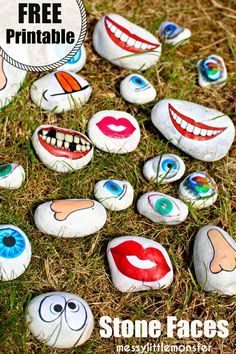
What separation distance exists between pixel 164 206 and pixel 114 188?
0.14 meters

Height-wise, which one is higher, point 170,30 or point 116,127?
point 170,30

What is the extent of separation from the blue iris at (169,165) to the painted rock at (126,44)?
1.18ft

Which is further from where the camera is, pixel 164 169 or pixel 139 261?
pixel 164 169

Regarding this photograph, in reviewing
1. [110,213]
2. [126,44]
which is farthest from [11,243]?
[126,44]

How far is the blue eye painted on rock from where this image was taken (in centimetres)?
212

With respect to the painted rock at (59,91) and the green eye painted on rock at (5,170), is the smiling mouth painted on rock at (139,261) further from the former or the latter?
the painted rock at (59,91)

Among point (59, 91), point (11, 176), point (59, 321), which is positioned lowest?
point (59, 321)

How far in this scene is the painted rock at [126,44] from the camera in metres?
2.00

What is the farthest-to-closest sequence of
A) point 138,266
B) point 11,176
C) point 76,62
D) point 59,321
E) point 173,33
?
point 173,33
point 76,62
point 11,176
point 138,266
point 59,321

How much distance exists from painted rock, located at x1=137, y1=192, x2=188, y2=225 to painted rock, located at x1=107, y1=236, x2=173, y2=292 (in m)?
0.10

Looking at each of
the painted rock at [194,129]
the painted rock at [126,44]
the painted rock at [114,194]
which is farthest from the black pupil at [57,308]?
the painted rock at [126,44]

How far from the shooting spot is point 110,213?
5.81 ft

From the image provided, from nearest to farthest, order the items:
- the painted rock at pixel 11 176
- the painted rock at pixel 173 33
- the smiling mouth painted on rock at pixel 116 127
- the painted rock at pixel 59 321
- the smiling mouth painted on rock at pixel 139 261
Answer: the painted rock at pixel 59 321 < the smiling mouth painted on rock at pixel 139 261 < the painted rock at pixel 11 176 < the smiling mouth painted on rock at pixel 116 127 < the painted rock at pixel 173 33

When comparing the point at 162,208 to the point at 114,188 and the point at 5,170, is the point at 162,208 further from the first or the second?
the point at 5,170
